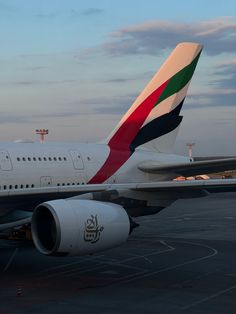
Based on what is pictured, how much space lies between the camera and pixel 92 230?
1398cm

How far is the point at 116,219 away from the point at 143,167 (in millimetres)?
7313

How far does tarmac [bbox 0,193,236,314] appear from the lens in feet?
40.3

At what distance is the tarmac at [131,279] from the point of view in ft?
40.3

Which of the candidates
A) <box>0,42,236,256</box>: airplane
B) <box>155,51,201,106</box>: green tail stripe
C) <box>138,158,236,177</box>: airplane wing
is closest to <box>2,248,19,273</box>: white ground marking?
<box>0,42,236,256</box>: airplane

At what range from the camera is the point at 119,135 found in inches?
898

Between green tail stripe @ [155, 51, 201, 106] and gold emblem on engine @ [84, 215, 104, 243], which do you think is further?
green tail stripe @ [155, 51, 201, 106]

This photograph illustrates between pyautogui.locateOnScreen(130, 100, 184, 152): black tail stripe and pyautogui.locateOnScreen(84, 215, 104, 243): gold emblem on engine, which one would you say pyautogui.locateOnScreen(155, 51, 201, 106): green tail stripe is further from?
pyautogui.locateOnScreen(84, 215, 104, 243): gold emblem on engine

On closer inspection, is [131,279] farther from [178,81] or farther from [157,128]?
[178,81]

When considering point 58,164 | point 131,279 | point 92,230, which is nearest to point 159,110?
point 58,164

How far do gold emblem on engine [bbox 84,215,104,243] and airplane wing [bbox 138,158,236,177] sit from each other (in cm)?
626

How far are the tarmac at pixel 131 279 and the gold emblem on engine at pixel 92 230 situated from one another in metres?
1.28

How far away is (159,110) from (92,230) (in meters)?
10.2

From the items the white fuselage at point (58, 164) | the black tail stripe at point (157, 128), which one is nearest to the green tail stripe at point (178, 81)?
the black tail stripe at point (157, 128)

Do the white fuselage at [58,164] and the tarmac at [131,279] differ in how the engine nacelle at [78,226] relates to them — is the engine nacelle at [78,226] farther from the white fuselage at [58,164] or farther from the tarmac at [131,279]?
the white fuselage at [58,164]
